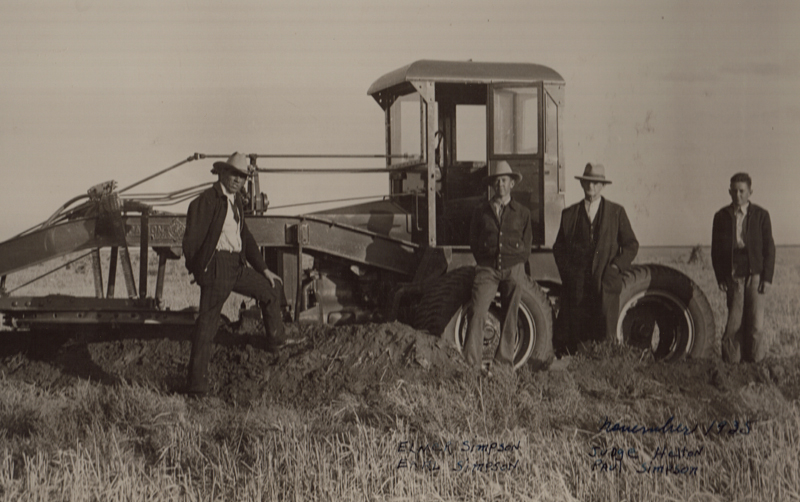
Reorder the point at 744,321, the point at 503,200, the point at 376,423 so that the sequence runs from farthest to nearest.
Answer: the point at 744,321, the point at 503,200, the point at 376,423

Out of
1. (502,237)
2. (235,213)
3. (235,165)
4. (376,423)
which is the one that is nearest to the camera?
(376,423)

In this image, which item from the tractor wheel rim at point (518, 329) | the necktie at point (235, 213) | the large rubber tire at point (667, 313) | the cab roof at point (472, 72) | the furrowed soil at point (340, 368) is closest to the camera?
the necktie at point (235, 213)

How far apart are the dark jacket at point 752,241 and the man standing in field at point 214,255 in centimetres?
427

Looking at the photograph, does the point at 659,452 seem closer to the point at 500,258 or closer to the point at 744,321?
the point at 500,258

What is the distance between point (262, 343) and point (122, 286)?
13.8 metres

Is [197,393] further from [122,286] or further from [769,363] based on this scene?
[122,286]

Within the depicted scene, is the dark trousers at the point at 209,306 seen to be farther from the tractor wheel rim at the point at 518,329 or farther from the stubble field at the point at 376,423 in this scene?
the tractor wheel rim at the point at 518,329

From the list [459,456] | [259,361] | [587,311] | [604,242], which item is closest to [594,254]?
[604,242]

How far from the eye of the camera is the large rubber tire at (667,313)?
9.07 m

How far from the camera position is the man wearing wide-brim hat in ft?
25.8

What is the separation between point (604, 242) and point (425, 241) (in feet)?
6.60

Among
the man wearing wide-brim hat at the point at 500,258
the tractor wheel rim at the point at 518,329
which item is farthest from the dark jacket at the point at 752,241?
the man wearing wide-brim hat at the point at 500,258

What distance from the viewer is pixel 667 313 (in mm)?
9438

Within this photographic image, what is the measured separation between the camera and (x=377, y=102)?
10523mm
